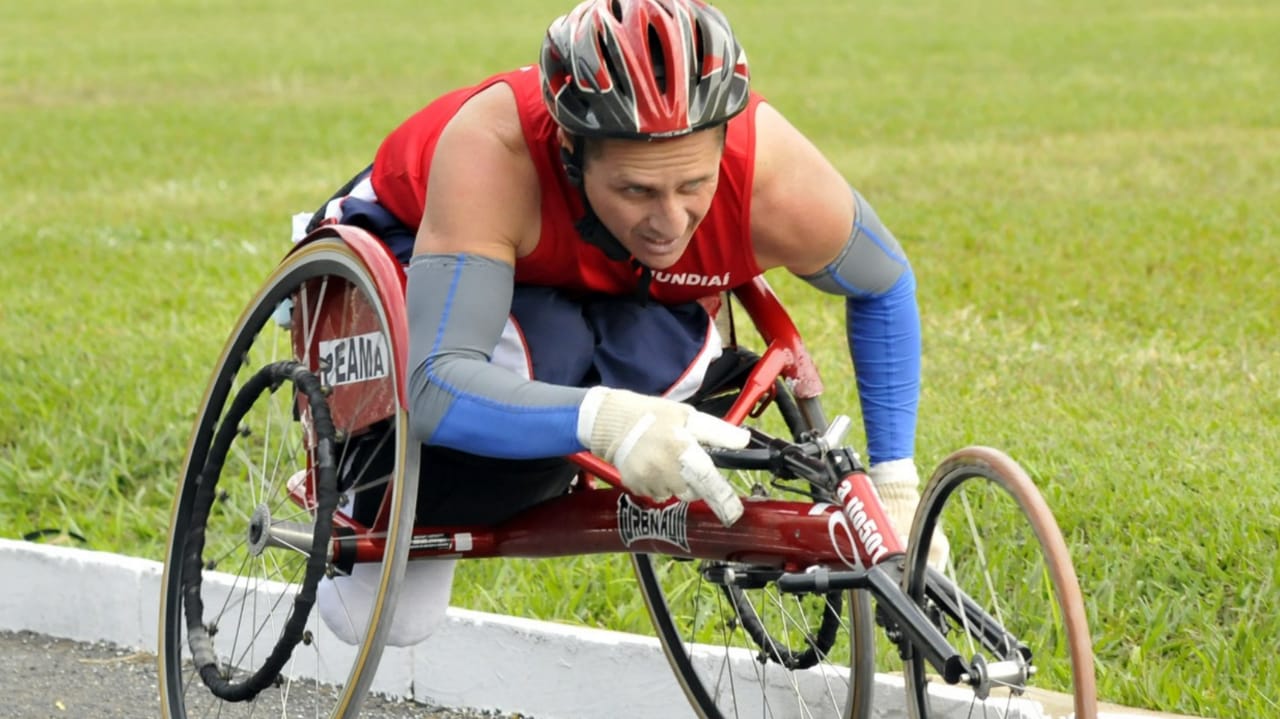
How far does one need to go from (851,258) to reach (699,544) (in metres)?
0.64

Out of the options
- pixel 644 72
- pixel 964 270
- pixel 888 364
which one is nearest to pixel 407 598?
pixel 888 364

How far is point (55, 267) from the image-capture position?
379 inches

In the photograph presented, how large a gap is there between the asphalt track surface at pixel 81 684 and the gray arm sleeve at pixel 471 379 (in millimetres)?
1543

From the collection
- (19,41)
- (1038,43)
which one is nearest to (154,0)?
(19,41)

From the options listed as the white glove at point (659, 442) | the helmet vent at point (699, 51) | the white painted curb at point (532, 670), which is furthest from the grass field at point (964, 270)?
the helmet vent at point (699, 51)

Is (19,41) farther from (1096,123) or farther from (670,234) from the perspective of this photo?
(670,234)

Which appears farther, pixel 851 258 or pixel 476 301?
pixel 851 258

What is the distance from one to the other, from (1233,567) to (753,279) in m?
1.58

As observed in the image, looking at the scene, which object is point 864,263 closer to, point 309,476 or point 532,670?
point 309,476

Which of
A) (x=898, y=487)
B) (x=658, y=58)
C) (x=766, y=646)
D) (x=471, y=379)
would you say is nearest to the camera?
(x=471, y=379)

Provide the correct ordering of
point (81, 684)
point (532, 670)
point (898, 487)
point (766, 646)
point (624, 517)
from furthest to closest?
point (81, 684)
point (532, 670)
point (766, 646)
point (898, 487)
point (624, 517)

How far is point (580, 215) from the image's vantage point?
3.58 metres

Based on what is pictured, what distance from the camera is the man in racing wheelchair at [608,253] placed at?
3.29m

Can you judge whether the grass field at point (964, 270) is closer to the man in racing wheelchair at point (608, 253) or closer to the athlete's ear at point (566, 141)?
the man in racing wheelchair at point (608, 253)
